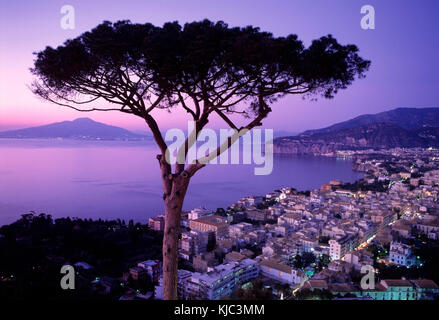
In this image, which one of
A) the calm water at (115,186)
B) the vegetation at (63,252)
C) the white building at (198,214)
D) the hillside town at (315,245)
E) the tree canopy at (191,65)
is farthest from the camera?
the calm water at (115,186)

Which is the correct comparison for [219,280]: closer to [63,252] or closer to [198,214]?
[63,252]

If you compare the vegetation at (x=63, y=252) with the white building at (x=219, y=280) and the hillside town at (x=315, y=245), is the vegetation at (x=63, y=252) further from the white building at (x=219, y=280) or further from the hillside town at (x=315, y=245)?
the white building at (x=219, y=280)

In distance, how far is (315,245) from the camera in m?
9.78

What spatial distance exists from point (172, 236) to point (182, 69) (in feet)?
3.97

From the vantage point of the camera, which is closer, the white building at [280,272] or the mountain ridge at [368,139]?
the white building at [280,272]

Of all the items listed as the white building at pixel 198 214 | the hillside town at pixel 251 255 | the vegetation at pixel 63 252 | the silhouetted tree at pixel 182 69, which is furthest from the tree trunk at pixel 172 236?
the white building at pixel 198 214

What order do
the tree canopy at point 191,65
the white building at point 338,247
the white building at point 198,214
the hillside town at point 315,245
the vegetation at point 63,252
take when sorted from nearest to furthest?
1. the tree canopy at point 191,65
2. the vegetation at point 63,252
3. the hillside town at point 315,245
4. the white building at point 338,247
5. the white building at point 198,214

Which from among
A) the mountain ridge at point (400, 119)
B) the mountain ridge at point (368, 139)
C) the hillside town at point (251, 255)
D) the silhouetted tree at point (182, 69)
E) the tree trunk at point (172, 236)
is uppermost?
the mountain ridge at point (400, 119)

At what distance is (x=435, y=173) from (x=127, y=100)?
27046 millimetres

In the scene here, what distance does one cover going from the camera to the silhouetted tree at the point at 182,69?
210 centimetres

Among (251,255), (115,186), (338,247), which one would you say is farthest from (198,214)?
(115,186)

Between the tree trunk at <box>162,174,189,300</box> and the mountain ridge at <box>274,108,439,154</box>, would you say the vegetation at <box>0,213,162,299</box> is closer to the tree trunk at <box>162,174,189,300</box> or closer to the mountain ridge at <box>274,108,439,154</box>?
the tree trunk at <box>162,174,189,300</box>
